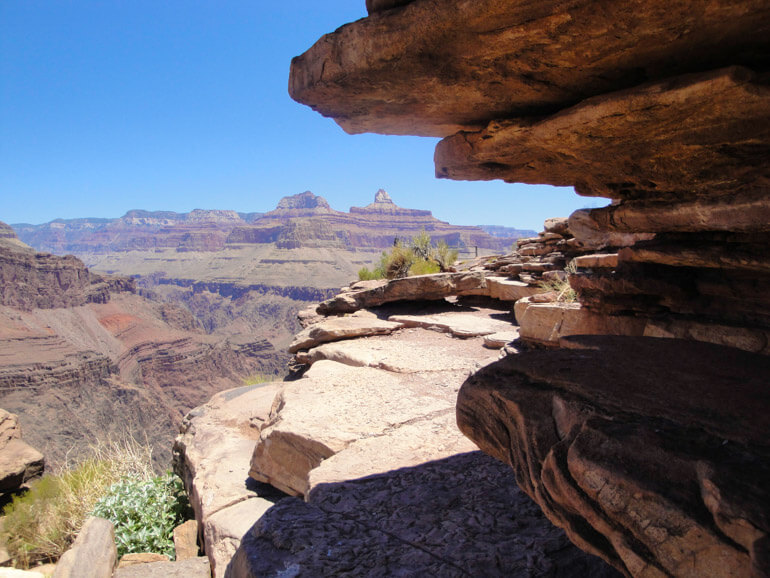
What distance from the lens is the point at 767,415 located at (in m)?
1.86

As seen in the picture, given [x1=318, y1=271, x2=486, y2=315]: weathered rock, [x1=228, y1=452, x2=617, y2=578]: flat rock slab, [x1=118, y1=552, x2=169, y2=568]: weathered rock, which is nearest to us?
[x1=228, y1=452, x2=617, y2=578]: flat rock slab

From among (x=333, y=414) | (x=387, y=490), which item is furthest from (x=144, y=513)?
(x=387, y=490)

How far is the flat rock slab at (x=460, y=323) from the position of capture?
8.25 m

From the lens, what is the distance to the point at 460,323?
8883mm

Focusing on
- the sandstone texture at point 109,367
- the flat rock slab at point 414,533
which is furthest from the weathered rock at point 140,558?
the sandstone texture at point 109,367

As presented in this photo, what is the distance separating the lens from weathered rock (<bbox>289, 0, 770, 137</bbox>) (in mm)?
1988

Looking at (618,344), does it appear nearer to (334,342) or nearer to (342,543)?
(342,543)

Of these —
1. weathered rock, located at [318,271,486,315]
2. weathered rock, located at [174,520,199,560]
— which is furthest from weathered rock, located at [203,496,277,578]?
weathered rock, located at [318,271,486,315]

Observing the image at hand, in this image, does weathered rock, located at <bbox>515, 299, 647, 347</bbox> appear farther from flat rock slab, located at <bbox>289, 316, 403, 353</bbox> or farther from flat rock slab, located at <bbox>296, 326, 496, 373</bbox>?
flat rock slab, located at <bbox>289, 316, 403, 353</bbox>

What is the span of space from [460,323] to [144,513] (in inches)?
231

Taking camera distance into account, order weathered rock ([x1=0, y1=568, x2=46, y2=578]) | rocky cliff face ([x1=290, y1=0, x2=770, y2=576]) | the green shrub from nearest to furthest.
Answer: rocky cliff face ([x1=290, y1=0, x2=770, y2=576]) < weathered rock ([x1=0, y1=568, x2=46, y2=578]) < the green shrub

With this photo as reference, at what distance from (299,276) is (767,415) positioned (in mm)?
138928

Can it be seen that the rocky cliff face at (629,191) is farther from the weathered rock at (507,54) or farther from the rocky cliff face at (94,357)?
the rocky cliff face at (94,357)

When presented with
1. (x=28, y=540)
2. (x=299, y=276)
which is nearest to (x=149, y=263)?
(x=299, y=276)
